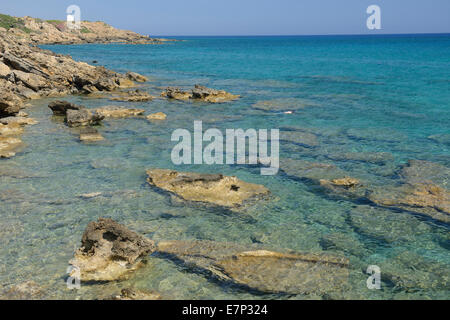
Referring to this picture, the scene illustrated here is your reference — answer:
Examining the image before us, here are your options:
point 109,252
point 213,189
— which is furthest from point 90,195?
point 109,252

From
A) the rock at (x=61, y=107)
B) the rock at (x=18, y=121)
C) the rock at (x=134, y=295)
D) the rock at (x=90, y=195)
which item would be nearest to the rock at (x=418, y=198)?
the rock at (x=134, y=295)

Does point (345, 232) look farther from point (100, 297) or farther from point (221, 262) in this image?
point (100, 297)

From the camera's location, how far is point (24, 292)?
7582 millimetres

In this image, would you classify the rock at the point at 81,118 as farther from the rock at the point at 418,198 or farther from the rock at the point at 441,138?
the rock at the point at 441,138

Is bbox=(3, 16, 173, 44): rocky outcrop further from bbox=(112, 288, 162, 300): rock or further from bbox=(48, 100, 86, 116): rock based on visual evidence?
bbox=(112, 288, 162, 300): rock

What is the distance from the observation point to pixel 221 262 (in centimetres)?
859

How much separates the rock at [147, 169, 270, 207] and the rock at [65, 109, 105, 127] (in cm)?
1096

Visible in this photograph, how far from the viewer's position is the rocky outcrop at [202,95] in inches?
1240

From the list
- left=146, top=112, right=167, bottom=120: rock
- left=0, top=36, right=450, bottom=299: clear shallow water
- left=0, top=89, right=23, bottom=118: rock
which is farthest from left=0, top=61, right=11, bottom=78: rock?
left=146, top=112, right=167, bottom=120: rock

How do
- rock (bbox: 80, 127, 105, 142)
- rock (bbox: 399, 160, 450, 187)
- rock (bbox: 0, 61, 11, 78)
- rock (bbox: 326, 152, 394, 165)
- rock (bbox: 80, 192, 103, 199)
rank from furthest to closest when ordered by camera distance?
1. rock (bbox: 0, 61, 11, 78)
2. rock (bbox: 80, 127, 105, 142)
3. rock (bbox: 326, 152, 394, 165)
4. rock (bbox: 399, 160, 450, 187)
5. rock (bbox: 80, 192, 103, 199)

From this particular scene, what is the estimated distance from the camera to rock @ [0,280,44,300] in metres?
7.41
